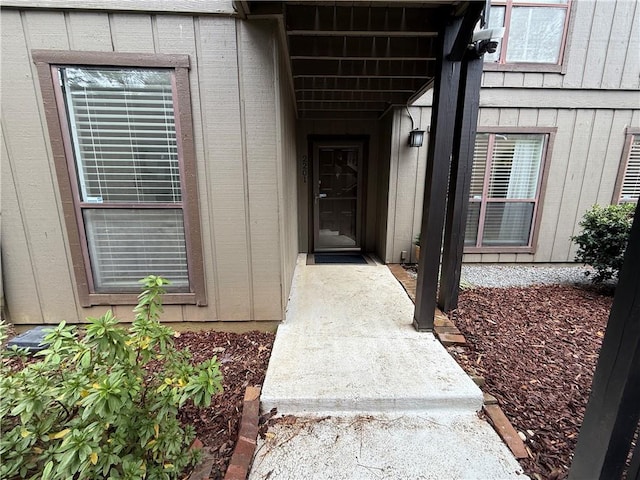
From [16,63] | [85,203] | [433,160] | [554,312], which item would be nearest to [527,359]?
[554,312]

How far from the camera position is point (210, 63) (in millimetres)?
2031

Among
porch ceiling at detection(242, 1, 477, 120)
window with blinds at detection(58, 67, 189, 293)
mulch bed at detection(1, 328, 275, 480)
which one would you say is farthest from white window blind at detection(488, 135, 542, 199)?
window with blinds at detection(58, 67, 189, 293)

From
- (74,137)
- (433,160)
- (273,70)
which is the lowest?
(433,160)

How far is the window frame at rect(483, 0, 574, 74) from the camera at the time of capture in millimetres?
3770

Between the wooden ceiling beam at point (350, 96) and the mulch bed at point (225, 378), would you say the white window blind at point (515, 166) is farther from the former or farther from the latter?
the mulch bed at point (225, 378)

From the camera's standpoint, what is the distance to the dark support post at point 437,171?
204 cm

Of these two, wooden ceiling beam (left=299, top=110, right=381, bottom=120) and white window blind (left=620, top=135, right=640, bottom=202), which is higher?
Result: wooden ceiling beam (left=299, top=110, right=381, bottom=120)

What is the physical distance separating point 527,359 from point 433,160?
5.30ft

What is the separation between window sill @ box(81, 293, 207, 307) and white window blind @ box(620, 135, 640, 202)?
591 centimetres

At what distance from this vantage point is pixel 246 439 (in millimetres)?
1418

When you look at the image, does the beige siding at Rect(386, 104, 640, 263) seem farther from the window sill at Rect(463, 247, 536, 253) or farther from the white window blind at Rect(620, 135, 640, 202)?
the white window blind at Rect(620, 135, 640, 202)

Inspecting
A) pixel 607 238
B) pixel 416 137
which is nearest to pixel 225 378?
pixel 416 137

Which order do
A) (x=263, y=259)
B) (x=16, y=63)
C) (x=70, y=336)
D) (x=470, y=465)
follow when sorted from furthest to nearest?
(x=263, y=259), (x=16, y=63), (x=470, y=465), (x=70, y=336)

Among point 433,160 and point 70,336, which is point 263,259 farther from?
point 433,160
